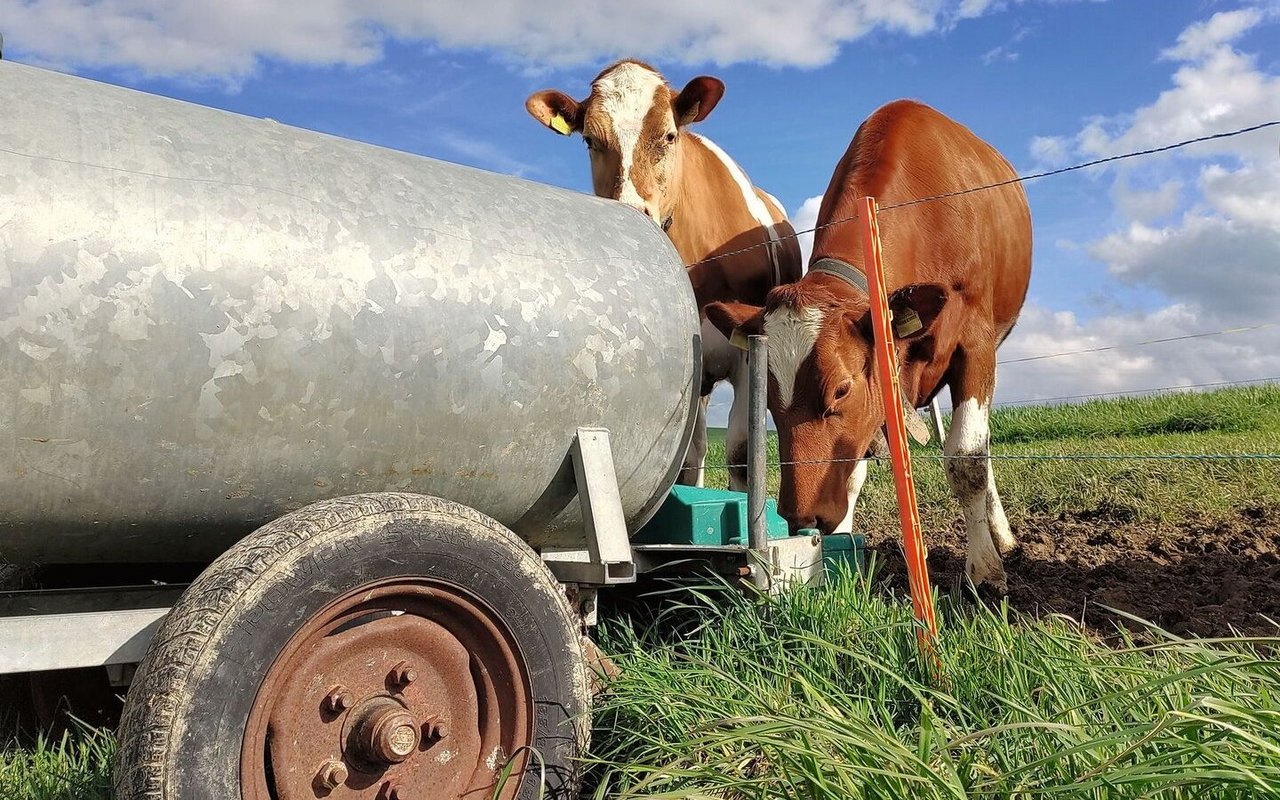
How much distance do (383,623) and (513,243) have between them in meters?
1.02

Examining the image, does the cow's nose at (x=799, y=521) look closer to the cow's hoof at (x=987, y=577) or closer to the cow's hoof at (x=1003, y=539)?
the cow's hoof at (x=987, y=577)

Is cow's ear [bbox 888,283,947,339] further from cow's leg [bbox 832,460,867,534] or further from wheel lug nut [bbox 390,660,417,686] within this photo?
wheel lug nut [bbox 390,660,417,686]

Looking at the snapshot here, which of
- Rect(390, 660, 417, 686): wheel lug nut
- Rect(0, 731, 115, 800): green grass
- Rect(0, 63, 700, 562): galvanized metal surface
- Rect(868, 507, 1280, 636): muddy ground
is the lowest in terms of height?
Rect(868, 507, 1280, 636): muddy ground

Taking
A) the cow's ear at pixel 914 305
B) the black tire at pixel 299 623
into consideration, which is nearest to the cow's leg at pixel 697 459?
the cow's ear at pixel 914 305

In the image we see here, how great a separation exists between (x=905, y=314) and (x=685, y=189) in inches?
80.0

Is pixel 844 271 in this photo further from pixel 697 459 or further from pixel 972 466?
pixel 697 459

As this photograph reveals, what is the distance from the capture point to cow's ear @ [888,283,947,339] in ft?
12.8

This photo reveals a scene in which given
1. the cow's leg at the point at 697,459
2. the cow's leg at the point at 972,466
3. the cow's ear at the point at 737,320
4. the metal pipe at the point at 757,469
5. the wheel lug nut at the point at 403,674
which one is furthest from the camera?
the cow's leg at the point at 697,459

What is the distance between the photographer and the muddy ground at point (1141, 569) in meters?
3.91

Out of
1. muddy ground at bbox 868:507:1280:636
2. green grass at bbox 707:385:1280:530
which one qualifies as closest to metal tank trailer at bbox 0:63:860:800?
muddy ground at bbox 868:507:1280:636

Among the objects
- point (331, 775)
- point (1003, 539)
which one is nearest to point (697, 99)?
point (1003, 539)

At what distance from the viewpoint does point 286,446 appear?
220cm

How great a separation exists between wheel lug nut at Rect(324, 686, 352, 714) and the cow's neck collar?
106 inches

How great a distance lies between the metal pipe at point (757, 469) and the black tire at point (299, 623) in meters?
0.93
